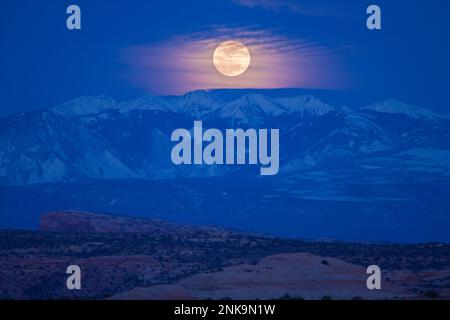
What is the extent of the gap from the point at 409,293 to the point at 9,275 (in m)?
10.2

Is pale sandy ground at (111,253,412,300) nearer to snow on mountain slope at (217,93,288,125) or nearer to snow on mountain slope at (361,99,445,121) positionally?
snow on mountain slope at (217,93,288,125)

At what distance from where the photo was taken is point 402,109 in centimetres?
3197

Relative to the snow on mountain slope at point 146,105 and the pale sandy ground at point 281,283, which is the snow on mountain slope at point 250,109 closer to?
the snow on mountain slope at point 146,105

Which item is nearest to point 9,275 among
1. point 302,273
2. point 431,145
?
point 302,273

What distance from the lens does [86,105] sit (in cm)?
3394

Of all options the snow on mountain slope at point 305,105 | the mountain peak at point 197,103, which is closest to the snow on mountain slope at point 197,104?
the mountain peak at point 197,103

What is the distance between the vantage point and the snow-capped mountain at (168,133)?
32.8 m

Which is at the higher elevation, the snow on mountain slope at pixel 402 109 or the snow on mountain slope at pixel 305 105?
the snow on mountain slope at pixel 305 105

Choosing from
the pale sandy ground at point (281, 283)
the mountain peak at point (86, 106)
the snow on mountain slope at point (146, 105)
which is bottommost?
the pale sandy ground at point (281, 283)

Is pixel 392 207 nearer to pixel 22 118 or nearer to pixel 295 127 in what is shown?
pixel 295 127

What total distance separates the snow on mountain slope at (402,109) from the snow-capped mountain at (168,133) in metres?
0.03

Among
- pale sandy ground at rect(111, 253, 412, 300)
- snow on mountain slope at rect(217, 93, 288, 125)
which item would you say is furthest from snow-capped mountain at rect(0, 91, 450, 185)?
pale sandy ground at rect(111, 253, 412, 300)

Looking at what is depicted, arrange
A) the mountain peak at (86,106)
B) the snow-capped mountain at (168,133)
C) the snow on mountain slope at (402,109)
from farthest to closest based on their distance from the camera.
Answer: the snow-capped mountain at (168,133)
the mountain peak at (86,106)
the snow on mountain slope at (402,109)
